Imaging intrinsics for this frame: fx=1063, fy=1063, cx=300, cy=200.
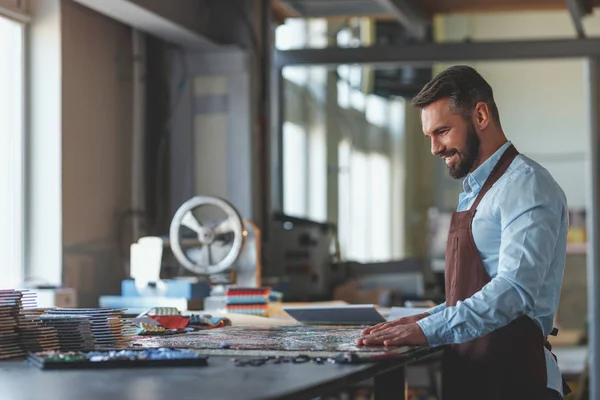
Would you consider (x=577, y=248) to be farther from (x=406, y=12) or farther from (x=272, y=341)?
(x=272, y=341)

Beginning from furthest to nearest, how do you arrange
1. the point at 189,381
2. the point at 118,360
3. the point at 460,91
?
the point at 460,91 → the point at 118,360 → the point at 189,381

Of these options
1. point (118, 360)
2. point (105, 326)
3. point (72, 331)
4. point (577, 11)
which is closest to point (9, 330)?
point (72, 331)

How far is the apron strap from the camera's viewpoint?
2850 mm

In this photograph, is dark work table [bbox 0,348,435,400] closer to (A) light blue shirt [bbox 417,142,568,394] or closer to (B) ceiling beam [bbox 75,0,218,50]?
(A) light blue shirt [bbox 417,142,568,394]

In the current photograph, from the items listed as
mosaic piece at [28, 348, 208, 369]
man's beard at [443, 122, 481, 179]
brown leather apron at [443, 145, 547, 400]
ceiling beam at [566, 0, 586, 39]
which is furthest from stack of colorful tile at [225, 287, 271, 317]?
ceiling beam at [566, 0, 586, 39]

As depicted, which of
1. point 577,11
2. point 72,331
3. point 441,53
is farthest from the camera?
point 441,53

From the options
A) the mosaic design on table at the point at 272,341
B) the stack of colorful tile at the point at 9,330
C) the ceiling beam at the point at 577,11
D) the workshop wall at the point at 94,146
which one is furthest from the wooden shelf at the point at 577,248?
the stack of colorful tile at the point at 9,330

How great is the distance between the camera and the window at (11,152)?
513 cm

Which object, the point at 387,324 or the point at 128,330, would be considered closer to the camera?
the point at 387,324

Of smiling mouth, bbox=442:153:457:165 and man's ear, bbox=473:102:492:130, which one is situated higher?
man's ear, bbox=473:102:492:130

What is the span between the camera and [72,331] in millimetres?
2732

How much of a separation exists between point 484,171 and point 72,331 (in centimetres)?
118

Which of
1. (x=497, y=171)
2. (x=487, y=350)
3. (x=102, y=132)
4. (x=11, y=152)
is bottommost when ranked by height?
(x=487, y=350)

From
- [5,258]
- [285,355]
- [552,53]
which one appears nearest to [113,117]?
[5,258]
